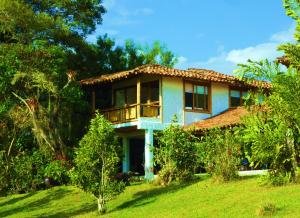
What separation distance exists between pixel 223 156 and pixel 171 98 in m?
10.9

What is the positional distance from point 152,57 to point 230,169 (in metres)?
34.1

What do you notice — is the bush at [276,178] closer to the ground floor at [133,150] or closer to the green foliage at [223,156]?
the green foliage at [223,156]

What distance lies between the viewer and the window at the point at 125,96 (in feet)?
111

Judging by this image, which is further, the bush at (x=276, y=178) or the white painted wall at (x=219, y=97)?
the white painted wall at (x=219, y=97)

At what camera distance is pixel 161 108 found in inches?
1244

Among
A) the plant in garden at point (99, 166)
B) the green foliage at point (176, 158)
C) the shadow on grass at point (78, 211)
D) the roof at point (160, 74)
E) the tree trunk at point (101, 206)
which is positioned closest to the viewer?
the tree trunk at point (101, 206)

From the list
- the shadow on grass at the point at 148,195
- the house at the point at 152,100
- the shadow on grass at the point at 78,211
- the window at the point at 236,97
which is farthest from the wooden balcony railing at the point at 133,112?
the shadow on grass at the point at 78,211

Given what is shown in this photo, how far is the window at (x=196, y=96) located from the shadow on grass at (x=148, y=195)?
9876mm

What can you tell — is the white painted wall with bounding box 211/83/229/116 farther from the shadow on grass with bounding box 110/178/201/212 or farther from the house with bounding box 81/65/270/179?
the shadow on grass with bounding box 110/178/201/212

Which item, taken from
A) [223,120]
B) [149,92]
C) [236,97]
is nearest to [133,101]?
[149,92]

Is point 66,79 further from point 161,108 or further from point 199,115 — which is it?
point 199,115

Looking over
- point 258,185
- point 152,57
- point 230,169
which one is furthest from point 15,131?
point 152,57

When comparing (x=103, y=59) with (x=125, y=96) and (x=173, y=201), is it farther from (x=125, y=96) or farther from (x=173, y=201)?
(x=173, y=201)

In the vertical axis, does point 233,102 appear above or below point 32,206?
above
